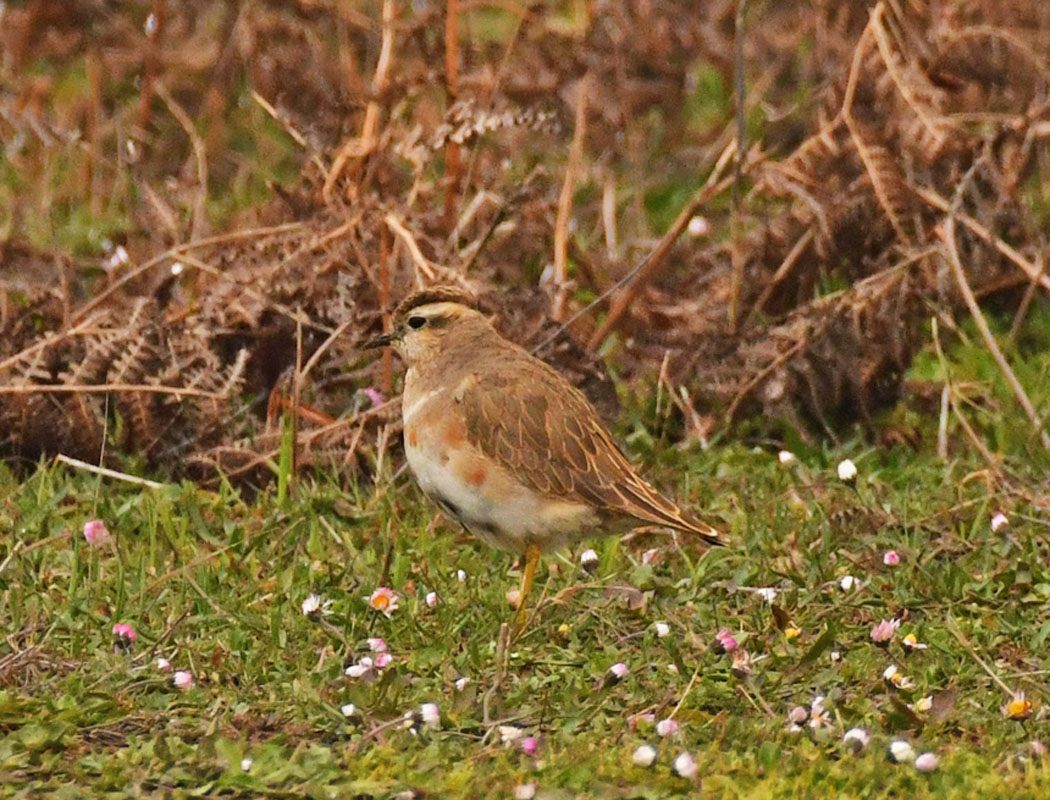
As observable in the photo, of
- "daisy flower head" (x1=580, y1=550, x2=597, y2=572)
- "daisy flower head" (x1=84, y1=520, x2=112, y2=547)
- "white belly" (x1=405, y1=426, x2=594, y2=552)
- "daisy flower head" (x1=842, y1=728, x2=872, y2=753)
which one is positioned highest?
"white belly" (x1=405, y1=426, x2=594, y2=552)

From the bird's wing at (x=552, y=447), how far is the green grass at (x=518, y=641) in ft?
0.96

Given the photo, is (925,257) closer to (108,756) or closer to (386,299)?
(386,299)

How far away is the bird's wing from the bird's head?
0.29m

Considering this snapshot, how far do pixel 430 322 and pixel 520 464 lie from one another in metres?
0.77

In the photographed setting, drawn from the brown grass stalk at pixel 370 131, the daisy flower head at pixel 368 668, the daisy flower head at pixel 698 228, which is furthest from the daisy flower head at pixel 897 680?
the daisy flower head at pixel 698 228

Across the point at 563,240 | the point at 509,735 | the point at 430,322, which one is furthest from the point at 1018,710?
the point at 563,240

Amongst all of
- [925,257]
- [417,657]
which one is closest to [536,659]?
[417,657]

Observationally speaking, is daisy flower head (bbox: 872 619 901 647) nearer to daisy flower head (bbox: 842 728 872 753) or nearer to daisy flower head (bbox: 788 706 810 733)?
daisy flower head (bbox: 788 706 810 733)

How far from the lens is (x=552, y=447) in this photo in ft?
21.7

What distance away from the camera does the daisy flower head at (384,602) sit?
638 cm

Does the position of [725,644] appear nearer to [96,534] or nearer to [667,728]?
[667,728]

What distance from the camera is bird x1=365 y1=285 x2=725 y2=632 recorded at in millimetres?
6484

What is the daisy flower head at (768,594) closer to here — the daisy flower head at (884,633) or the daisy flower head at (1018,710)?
the daisy flower head at (884,633)

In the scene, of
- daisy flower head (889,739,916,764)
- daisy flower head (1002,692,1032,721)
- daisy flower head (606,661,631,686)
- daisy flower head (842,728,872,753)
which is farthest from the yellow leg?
daisy flower head (1002,692,1032,721)
